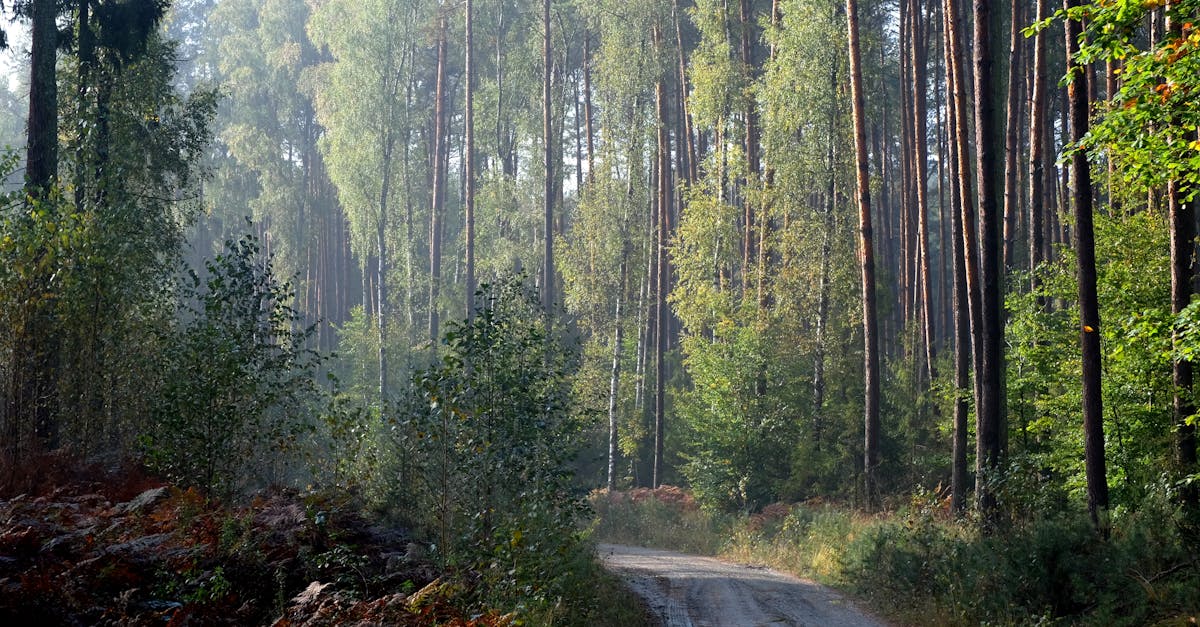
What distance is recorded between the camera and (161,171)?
20109 mm

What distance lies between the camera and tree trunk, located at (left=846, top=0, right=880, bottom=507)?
2150 centimetres

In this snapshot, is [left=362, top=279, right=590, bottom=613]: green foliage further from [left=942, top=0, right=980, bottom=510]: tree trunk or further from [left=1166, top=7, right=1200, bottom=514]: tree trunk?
[left=1166, top=7, right=1200, bottom=514]: tree trunk

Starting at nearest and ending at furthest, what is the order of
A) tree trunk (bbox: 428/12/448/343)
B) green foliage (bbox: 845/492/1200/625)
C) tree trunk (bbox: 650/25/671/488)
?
green foliage (bbox: 845/492/1200/625), tree trunk (bbox: 650/25/671/488), tree trunk (bbox: 428/12/448/343)

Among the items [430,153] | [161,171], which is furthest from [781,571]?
[430,153]

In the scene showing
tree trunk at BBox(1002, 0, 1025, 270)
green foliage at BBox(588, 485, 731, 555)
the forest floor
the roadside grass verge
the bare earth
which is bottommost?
green foliage at BBox(588, 485, 731, 555)

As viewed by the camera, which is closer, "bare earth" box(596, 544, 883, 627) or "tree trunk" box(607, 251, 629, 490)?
"bare earth" box(596, 544, 883, 627)

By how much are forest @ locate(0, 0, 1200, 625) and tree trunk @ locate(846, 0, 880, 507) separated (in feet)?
0.23

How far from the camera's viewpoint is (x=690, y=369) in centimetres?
2822

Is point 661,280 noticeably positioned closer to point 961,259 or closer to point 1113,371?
point 961,259

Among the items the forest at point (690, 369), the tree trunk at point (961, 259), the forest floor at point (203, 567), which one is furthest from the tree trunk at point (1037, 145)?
the forest floor at point (203, 567)

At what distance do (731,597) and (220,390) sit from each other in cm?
777

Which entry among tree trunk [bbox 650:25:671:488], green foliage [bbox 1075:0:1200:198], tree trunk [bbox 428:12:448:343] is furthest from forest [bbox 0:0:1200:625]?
tree trunk [bbox 428:12:448:343]

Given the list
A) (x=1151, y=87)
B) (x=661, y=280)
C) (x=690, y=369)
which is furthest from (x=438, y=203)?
(x=1151, y=87)

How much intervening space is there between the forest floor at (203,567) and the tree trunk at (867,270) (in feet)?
45.7
